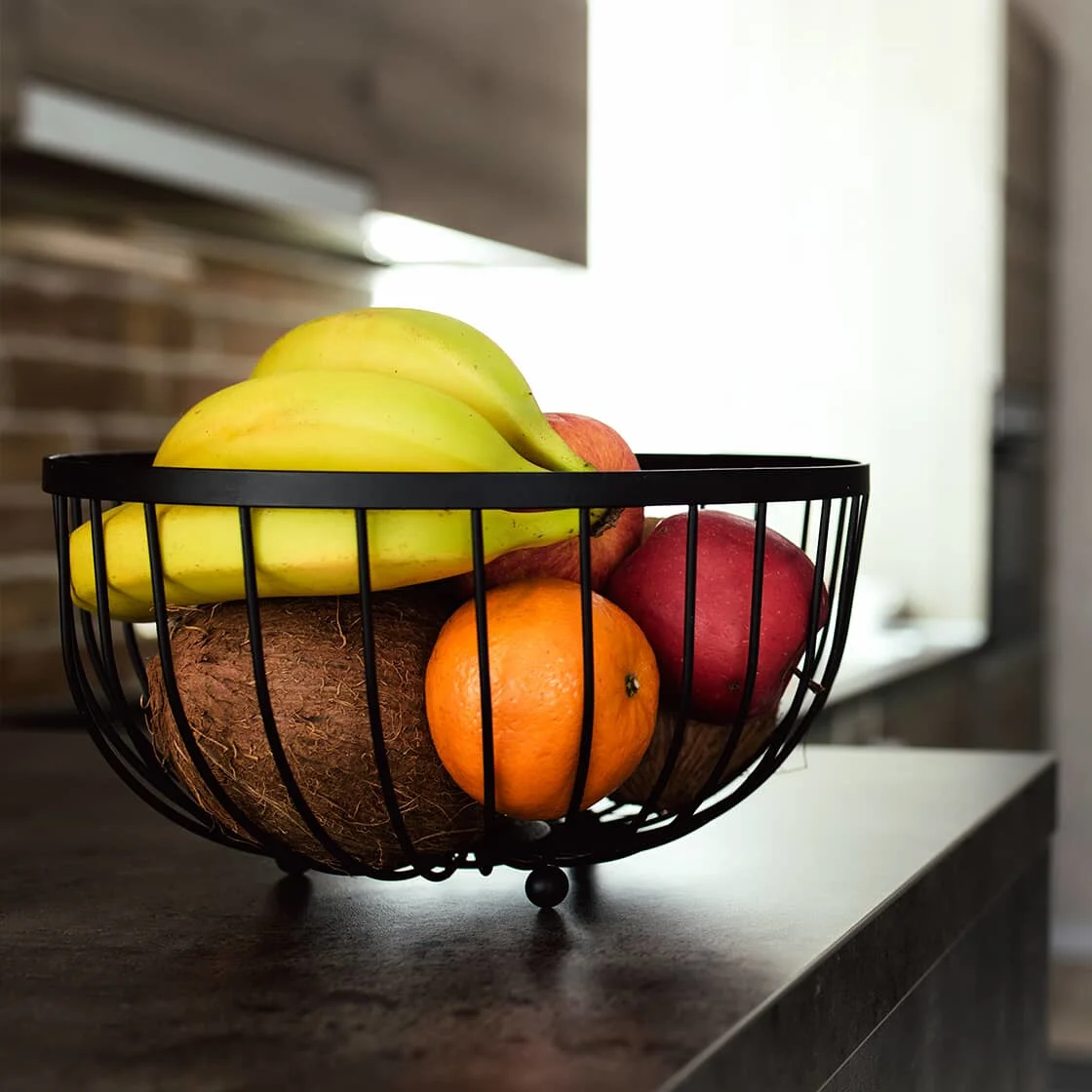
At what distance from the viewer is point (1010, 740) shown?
3.99 metres

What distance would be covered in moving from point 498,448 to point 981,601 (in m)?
3.54

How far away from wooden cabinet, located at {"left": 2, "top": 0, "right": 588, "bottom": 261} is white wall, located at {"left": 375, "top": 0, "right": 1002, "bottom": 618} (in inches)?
16.9

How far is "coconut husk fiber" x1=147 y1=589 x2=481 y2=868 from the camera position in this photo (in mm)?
518

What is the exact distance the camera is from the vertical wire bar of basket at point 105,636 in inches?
21.0

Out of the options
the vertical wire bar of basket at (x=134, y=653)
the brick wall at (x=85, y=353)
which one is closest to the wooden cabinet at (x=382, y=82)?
the brick wall at (x=85, y=353)

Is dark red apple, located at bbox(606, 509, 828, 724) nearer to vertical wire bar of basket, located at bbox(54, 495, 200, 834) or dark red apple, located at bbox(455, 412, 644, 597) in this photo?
dark red apple, located at bbox(455, 412, 644, 597)

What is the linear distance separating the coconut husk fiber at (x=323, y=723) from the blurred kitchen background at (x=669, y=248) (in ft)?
3.20

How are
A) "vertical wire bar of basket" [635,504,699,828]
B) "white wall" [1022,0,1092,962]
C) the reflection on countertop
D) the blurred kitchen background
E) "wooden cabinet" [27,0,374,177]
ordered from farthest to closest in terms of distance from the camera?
"white wall" [1022,0,1092,962] < the reflection on countertop < the blurred kitchen background < "wooden cabinet" [27,0,374,177] < "vertical wire bar of basket" [635,504,699,828]

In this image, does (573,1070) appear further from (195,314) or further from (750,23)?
(750,23)

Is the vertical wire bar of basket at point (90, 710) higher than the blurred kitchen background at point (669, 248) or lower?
lower

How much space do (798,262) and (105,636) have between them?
294cm

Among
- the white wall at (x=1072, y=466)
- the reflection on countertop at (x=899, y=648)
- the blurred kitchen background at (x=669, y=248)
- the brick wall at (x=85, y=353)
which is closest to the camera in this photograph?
the blurred kitchen background at (x=669, y=248)

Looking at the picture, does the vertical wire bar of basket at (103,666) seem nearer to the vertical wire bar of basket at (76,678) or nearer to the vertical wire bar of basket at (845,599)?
the vertical wire bar of basket at (76,678)

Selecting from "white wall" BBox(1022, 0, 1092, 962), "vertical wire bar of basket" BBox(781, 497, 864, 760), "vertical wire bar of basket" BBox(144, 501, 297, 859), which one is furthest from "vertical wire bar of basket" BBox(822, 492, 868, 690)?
"white wall" BBox(1022, 0, 1092, 962)
